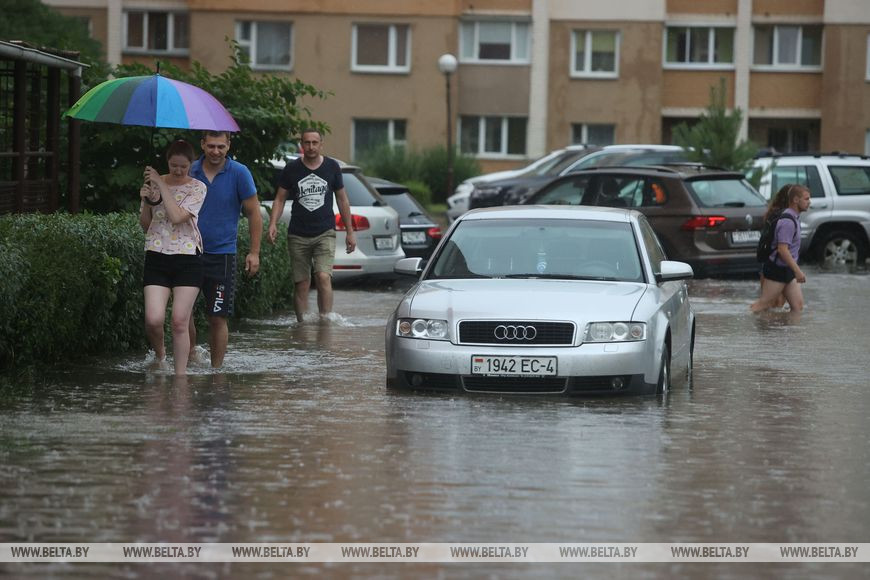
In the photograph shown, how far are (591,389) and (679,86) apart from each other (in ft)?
143

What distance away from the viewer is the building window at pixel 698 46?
5356 cm

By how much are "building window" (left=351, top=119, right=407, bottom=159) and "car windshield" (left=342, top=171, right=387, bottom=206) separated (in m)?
30.4

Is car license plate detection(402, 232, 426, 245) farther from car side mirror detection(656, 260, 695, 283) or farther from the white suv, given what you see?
car side mirror detection(656, 260, 695, 283)

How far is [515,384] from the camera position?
1102cm

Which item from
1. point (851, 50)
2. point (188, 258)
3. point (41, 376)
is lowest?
point (41, 376)

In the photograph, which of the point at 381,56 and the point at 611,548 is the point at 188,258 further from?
the point at 381,56

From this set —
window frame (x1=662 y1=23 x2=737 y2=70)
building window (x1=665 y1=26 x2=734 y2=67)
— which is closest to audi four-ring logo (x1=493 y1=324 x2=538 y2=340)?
window frame (x1=662 y1=23 x2=737 y2=70)

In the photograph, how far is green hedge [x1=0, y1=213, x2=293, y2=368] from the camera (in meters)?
11.4

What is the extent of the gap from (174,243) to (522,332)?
2.45 m

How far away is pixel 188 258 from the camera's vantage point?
11766 mm

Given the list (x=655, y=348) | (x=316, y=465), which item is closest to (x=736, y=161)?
(x=655, y=348)

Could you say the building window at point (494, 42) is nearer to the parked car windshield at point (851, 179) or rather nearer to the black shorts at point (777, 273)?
the parked car windshield at point (851, 179)

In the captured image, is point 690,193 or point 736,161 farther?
point 736,161

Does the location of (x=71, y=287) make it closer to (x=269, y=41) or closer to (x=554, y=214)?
(x=554, y=214)
